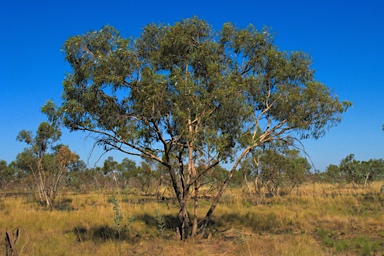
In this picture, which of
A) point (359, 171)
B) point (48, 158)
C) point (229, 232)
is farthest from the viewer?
point (359, 171)

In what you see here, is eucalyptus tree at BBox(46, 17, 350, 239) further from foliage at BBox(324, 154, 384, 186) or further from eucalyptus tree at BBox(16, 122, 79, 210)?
foliage at BBox(324, 154, 384, 186)

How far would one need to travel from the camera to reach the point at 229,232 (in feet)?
44.6

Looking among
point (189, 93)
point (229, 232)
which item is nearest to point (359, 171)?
point (229, 232)

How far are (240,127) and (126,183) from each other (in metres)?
37.8

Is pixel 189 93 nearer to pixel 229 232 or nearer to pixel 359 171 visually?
pixel 229 232

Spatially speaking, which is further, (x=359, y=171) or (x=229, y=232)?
Answer: (x=359, y=171)

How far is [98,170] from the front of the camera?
48031 mm

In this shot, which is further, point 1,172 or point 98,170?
point 98,170

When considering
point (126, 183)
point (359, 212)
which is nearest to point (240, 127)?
point (359, 212)

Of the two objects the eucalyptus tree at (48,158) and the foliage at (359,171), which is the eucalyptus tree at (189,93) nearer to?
the eucalyptus tree at (48,158)

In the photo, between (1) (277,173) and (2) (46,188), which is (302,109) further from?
(2) (46,188)

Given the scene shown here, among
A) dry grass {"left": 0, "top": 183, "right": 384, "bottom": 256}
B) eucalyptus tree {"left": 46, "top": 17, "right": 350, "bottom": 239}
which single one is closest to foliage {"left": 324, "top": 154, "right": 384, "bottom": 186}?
dry grass {"left": 0, "top": 183, "right": 384, "bottom": 256}

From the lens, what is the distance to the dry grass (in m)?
9.67

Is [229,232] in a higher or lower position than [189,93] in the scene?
lower
